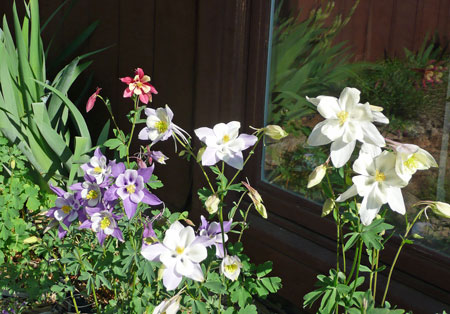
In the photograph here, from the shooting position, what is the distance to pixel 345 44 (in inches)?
87.1

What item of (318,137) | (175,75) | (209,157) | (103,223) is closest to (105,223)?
(103,223)

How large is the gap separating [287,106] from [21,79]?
1.37 meters

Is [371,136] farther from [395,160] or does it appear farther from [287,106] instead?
[287,106]

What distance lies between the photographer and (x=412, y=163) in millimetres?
1183

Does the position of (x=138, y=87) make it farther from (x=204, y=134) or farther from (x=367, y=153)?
(x=367, y=153)

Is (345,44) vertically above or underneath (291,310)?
above

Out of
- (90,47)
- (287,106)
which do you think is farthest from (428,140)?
(90,47)

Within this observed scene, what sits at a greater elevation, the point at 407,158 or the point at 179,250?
the point at 407,158

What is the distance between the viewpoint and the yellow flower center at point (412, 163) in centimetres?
117

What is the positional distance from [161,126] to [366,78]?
3.02 ft

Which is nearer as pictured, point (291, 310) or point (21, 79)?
point (291, 310)

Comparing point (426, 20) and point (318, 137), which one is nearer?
point (318, 137)

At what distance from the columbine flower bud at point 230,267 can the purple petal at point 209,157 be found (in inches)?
9.2

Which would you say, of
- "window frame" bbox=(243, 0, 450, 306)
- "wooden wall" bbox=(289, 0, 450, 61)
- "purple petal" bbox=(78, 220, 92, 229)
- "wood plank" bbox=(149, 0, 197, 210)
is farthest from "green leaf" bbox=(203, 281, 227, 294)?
"wood plank" bbox=(149, 0, 197, 210)
